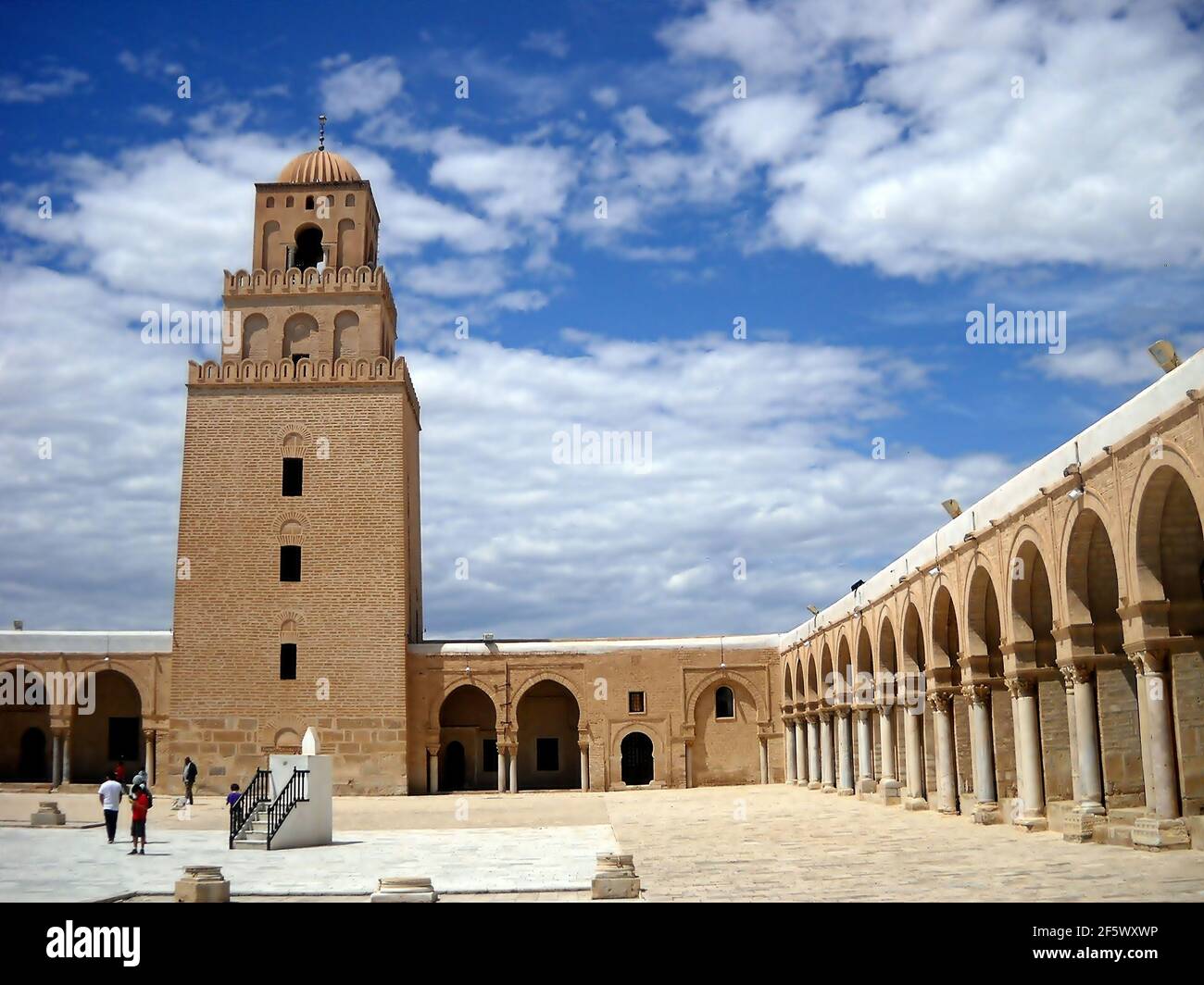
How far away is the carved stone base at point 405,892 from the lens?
9930 mm

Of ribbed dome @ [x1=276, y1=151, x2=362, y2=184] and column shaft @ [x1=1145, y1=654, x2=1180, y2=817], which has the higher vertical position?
ribbed dome @ [x1=276, y1=151, x2=362, y2=184]

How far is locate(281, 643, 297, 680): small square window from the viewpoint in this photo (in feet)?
107

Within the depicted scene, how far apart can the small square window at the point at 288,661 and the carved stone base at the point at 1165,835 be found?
951 inches

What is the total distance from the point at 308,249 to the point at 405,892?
28917 millimetres

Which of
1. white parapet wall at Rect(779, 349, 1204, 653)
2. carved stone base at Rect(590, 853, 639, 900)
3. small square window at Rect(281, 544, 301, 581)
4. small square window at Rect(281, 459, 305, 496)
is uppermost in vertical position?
small square window at Rect(281, 459, 305, 496)

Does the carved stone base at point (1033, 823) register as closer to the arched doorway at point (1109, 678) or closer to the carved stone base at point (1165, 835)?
the arched doorway at point (1109, 678)

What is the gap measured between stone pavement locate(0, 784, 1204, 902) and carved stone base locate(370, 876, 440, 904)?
1.15 m

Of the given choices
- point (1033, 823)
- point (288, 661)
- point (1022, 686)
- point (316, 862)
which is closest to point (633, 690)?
point (288, 661)

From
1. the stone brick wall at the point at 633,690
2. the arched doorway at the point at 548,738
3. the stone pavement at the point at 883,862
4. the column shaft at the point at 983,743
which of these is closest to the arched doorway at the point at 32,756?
the stone brick wall at the point at 633,690

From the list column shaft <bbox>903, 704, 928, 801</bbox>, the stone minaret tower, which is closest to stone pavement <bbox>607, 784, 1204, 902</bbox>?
column shaft <bbox>903, 704, 928, 801</bbox>

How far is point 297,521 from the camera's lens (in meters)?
33.3

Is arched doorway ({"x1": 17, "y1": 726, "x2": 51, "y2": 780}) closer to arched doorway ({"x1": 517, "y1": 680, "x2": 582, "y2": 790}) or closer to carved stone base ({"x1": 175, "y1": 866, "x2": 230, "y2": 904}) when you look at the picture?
arched doorway ({"x1": 517, "y1": 680, "x2": 582, "y2": 790})
